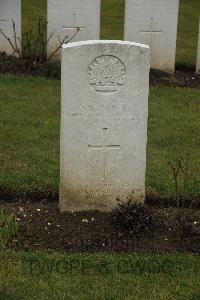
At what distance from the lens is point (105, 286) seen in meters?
4.57

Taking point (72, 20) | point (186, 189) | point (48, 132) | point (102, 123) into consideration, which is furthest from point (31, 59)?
point (102, 123)

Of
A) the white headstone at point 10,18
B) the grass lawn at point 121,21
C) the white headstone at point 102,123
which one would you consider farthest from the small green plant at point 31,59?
the white headstone at point 102,123

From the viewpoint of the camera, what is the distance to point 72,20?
1087 cm

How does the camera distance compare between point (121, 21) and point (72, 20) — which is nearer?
point (72, 20)

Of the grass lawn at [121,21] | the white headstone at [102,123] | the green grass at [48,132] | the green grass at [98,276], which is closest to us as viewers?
the green grass at [98,276]

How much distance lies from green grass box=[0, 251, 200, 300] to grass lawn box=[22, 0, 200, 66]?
724 cm

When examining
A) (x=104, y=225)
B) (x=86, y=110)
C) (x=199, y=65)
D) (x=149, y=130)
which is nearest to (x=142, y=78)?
(x=86, y=110)

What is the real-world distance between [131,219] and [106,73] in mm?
1107

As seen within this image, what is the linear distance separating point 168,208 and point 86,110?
1166 mm

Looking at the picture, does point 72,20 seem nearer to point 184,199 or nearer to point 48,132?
point 48,132

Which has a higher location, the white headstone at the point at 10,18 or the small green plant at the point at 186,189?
the white headstone at the point at 10,18

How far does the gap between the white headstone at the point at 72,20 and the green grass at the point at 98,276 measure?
638 cm

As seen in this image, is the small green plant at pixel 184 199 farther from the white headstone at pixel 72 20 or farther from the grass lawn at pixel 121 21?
the grass lawn at pixel 121 21

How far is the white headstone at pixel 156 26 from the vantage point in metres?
10.7
